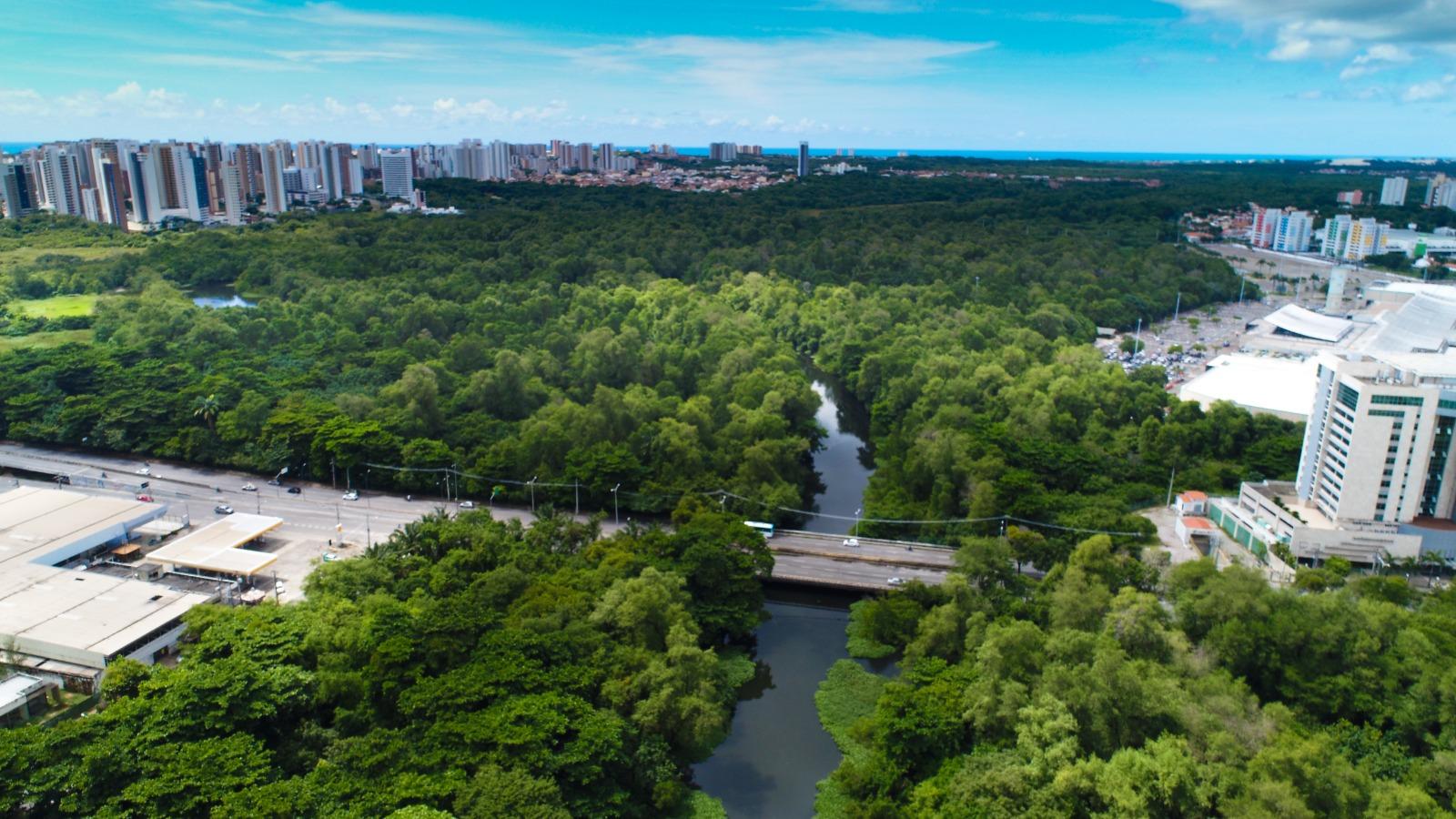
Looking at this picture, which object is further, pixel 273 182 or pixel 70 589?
pixel 273 182

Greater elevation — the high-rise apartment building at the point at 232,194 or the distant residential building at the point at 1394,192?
the distant residential building at the point at 1394,192

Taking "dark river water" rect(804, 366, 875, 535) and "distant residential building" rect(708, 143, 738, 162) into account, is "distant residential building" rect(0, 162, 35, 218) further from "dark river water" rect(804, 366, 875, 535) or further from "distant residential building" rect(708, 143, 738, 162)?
"distant residential building" rect(708, 143, 738, 162)

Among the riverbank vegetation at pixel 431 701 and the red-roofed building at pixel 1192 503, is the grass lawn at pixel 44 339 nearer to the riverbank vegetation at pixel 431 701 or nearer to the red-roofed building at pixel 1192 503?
the riverbank vegetation at pixel 431 701

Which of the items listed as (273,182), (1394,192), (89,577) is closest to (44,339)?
(89,577)

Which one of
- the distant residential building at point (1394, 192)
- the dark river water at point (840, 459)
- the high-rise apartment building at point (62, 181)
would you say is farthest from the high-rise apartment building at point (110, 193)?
the distant residential building at point (1394, 192)

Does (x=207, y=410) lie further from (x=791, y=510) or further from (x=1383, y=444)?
(x=1383, y=444)

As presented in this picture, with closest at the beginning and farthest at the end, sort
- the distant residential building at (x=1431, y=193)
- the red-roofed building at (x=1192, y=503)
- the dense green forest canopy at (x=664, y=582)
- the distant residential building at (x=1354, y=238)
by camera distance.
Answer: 1. the dense green forest canopy at (x=664, y=582)
2. the red-roofed building at (x=1192, y=503)
3. the distant residential building at (x=1354, y=238)
4. the distant residential building at (x=1431, y=193)

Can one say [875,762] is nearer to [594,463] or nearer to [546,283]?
[594,463]
